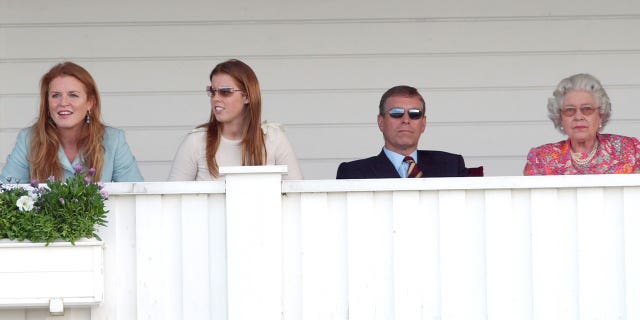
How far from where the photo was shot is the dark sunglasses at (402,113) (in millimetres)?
5395

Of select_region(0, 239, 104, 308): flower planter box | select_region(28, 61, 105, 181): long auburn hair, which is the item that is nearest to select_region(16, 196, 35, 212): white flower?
select_region(0, 239, 104, 308): flower planter box

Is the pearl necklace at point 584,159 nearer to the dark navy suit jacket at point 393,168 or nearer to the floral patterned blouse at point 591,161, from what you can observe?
the floral patterned blouse at point 591,161

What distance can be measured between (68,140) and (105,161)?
0.20 m

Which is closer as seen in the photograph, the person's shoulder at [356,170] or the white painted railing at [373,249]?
the white painted railing at [373,249]

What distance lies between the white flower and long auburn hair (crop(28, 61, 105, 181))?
53 centimetres

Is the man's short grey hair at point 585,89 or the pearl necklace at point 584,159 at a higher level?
the man's short grey hair at point 585,89

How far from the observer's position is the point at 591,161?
5316 millimetres

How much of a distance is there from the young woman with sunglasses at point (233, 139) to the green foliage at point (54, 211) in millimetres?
860

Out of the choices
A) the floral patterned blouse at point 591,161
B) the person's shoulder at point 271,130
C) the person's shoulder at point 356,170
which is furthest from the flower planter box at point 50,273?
the floral patterned blouse at point 591,161

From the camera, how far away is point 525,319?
4516 mm

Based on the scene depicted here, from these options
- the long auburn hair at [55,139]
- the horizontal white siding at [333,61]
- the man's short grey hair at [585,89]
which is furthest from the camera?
the horizontal white siding at [333,61]

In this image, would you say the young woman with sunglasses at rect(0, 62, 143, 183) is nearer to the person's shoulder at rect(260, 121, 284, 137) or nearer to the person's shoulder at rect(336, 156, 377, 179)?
the person's shoulder at rect(260, 121, 284, 137)

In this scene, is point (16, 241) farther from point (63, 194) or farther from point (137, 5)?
point (137, 5)

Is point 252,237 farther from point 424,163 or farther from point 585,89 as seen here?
point 585,89
